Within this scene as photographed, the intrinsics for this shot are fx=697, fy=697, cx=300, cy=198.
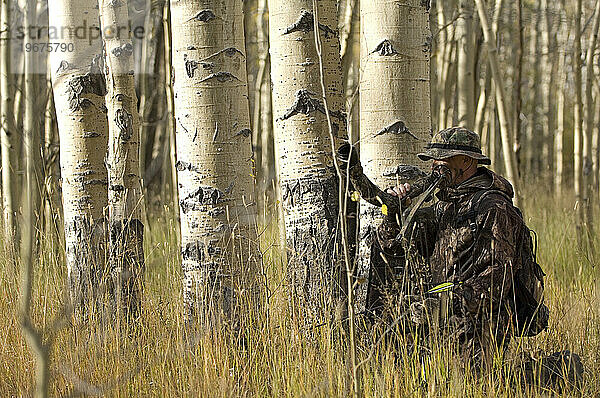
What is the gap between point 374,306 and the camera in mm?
2951

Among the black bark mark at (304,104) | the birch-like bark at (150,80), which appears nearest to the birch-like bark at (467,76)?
the birch-like bark at (150,80)

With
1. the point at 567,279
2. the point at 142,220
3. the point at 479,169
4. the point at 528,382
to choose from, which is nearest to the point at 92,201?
the point at 142,220

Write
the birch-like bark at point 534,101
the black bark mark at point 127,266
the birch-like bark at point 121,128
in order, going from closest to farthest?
the black bark mark at point 127,266, the birch-like bark at point 121,128, the birch-like bark at point 534,101

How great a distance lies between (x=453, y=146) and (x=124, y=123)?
5.79 ft

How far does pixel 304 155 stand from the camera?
2.92m

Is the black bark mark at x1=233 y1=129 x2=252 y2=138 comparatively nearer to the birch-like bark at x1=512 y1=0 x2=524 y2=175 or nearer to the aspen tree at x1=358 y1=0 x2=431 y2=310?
the aspen tree at x1=358 y1=0 x2=431 y2=310

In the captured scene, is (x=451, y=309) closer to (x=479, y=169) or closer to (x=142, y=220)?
(x=479, y=169)

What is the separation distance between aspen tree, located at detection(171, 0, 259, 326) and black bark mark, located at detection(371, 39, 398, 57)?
574mm

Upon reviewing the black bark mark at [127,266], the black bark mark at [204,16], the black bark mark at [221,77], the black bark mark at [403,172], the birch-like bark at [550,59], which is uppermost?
the birch-like bark at [550,59]

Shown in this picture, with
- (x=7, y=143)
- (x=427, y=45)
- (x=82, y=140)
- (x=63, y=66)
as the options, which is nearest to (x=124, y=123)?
(x=82, y=140)

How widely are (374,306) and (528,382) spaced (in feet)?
2.30

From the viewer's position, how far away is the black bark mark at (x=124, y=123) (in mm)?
3651

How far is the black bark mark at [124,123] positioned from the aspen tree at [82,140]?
0.46ft

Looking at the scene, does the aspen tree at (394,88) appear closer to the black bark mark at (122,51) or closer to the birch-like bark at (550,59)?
the black bark mark at (122,51)
